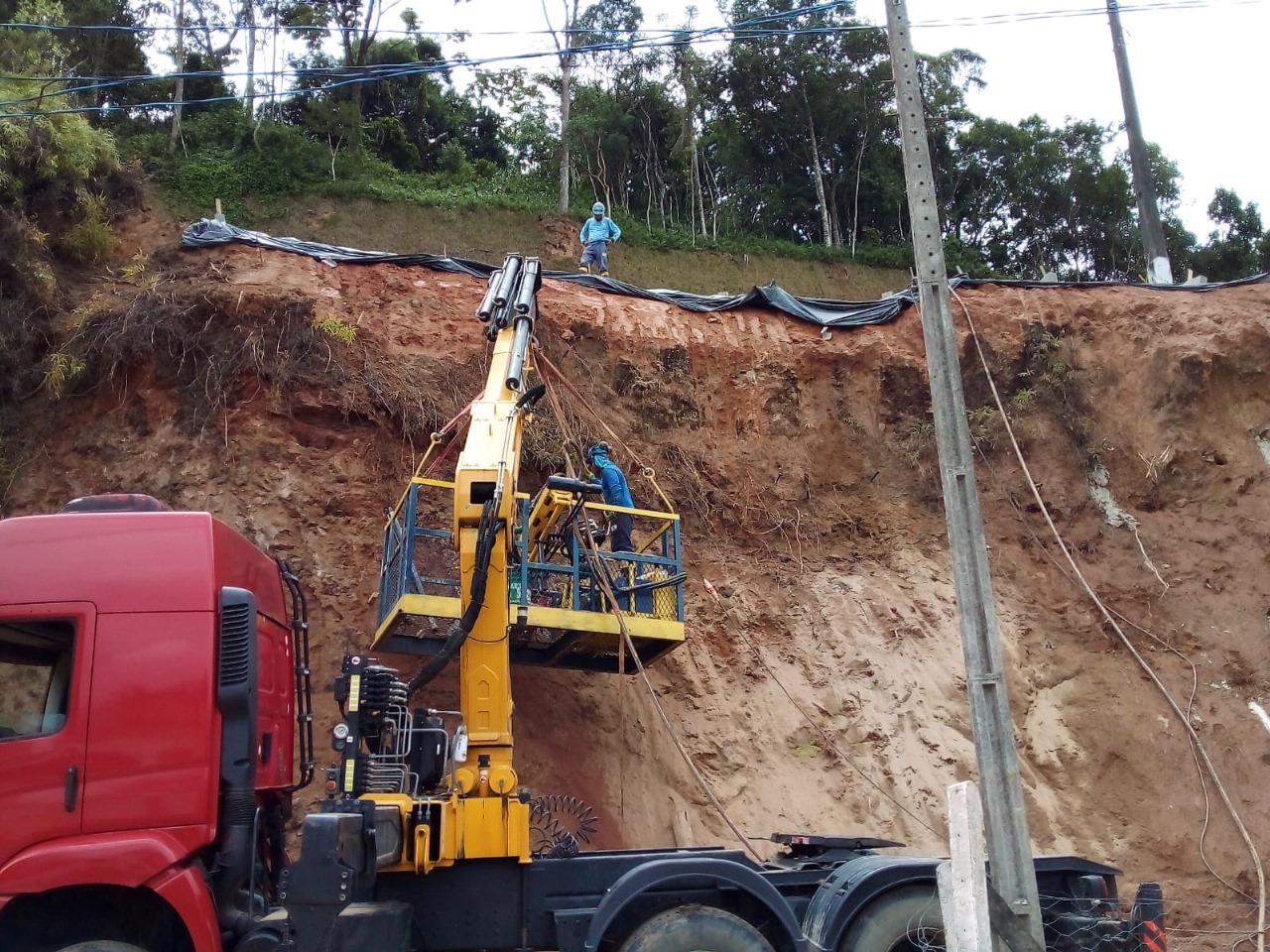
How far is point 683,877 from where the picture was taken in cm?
685

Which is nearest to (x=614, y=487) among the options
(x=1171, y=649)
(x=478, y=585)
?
(x=478, y=585)

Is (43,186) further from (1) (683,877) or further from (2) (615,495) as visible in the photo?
(1) (683,877)

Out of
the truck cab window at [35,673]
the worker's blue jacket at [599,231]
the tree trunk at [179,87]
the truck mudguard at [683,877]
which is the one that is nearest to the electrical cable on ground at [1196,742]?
the truck mudguard at [683,877]

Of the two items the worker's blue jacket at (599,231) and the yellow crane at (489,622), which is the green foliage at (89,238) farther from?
the worker's blue jacket at (599,231)

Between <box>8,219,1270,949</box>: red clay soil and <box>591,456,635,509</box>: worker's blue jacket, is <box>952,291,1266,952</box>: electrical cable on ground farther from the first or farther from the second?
<box>591,456,635,509</box>: worker's blue jacket

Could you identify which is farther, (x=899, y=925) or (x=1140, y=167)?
(x=1140, y=167)

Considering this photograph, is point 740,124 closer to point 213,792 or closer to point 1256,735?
point 1256,735

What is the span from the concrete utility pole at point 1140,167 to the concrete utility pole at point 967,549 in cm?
1625

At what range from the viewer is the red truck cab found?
20.0 feet

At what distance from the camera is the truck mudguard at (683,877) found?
6.64 metres

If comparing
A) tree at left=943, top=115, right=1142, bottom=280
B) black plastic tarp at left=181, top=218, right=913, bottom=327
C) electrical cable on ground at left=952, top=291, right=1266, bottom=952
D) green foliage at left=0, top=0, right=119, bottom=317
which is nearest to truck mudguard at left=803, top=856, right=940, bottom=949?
electrical cable on ground at left=952, top=291, right=1266, bottom=952

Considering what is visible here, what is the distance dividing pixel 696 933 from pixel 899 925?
1.53 m

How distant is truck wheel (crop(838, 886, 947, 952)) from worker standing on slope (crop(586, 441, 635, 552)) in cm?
487

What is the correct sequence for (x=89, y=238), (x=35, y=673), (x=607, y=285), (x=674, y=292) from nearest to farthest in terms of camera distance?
(x=35, y=673) → (x=89, y=238) → (x=607, y=285) → (x=674, y=292)
